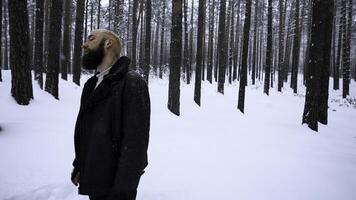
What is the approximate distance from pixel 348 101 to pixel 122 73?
80.6 feet

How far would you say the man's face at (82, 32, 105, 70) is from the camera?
2.51m

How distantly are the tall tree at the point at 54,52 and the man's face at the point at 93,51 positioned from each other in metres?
8.95

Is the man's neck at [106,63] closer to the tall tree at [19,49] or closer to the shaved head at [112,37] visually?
the shaved head at [112,37]

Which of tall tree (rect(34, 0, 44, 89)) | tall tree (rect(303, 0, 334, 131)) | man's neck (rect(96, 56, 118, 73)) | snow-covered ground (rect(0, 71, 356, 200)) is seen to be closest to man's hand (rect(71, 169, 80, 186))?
man's neck (rect(96, 56, 118, 73))

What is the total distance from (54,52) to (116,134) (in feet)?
32.5

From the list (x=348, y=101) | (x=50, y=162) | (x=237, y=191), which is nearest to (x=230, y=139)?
(x=237, y=191)

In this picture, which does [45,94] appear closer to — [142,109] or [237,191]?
[237,191]

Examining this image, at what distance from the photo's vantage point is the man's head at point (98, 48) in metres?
2.51

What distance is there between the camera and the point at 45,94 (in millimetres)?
10148

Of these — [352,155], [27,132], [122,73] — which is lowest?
[352,155]

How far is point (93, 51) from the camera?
8.27 feet

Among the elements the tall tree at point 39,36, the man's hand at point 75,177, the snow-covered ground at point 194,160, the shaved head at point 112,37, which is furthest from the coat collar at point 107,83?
the tall tree at point 39,36

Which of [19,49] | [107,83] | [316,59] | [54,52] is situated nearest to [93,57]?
[107,83]

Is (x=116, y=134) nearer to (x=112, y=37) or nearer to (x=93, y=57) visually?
(x=93, y=57)
